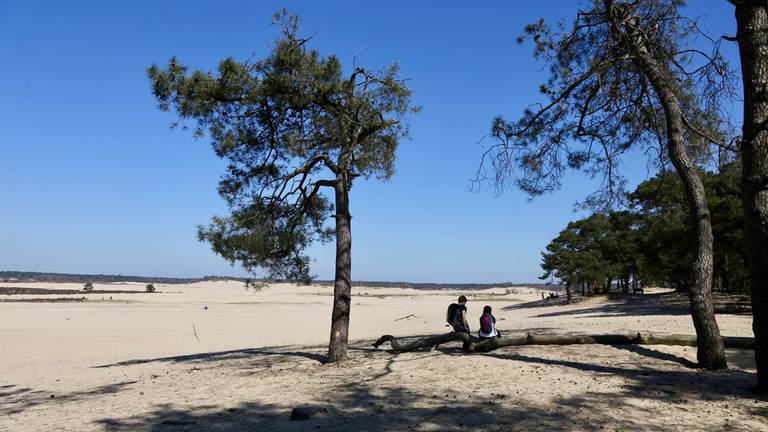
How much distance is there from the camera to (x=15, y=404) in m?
9.87

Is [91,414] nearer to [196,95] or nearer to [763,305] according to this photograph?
[196,95]

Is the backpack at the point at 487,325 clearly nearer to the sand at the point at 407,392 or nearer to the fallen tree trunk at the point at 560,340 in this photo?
the fallen tree trunk at the point at 560,340

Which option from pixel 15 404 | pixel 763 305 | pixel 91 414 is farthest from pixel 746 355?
pixel 15 404

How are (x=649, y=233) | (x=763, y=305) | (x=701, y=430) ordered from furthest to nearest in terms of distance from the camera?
(x=649, y=233)
(x=763, y=305)
(x=701, y=430)

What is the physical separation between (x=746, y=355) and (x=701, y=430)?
563cm

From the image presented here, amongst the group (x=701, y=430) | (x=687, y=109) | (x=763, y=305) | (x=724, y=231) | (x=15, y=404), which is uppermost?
(x=687, y=109)

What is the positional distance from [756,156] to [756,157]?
1cm

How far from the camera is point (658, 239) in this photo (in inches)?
950

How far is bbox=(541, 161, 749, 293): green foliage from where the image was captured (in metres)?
15.0

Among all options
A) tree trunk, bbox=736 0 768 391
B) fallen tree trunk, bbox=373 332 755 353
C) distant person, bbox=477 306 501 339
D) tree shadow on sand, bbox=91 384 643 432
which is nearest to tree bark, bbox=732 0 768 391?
tree trunk, bbox=736 0 768 391

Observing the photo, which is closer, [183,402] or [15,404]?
[183,402]

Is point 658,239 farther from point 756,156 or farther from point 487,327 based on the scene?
point 756,156

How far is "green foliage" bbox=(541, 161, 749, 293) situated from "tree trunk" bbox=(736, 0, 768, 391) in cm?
233

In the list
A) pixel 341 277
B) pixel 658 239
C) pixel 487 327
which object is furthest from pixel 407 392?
pixel 658 239
